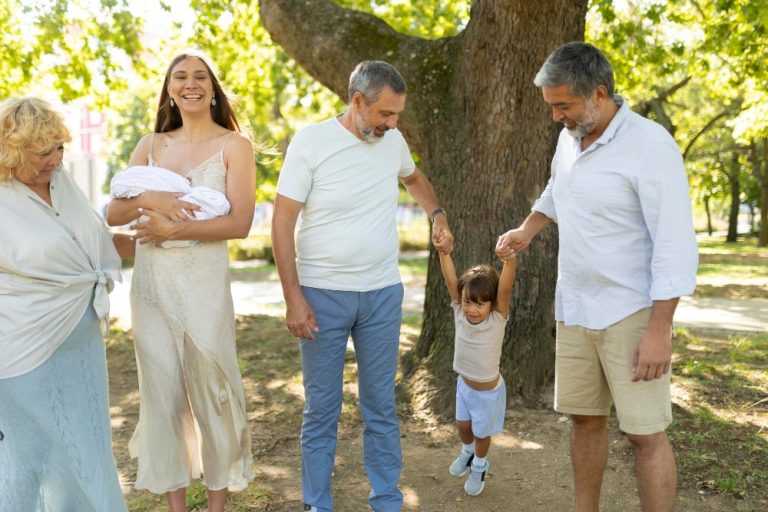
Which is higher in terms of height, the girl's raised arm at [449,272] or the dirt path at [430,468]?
the girl's raised arm at [449,272]

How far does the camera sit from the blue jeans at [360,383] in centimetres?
372

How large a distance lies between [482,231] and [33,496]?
3353 millimetres

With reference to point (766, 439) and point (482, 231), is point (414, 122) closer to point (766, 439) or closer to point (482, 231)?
point (482, 231)

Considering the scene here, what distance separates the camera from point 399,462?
3.89 meters

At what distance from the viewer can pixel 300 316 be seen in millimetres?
3590

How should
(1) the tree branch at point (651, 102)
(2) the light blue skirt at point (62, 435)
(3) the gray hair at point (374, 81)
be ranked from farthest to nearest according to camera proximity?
(1) the tree branch at point (651, 102) → (3) the gray hair at point (374, 81) → (2) the light blue skirt at point (62, 435)

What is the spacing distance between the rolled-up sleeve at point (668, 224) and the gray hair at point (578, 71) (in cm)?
36

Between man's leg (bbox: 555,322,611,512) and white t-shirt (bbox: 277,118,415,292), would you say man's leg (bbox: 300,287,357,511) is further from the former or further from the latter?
man's leg (bbox: 555,322,611,512)

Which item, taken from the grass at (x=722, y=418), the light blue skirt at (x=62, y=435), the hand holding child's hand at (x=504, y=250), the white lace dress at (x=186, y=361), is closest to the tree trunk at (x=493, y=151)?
the grass at (x=722, y=418)

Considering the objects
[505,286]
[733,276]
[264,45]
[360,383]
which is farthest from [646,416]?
[733,276]

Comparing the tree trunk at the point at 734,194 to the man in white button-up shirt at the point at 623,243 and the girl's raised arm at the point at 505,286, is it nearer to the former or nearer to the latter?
the girl's raised arm at the point at 505,286

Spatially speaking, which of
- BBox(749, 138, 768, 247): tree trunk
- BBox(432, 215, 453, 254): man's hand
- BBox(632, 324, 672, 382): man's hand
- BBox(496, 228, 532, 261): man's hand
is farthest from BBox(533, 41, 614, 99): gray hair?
BBox(749, 138, 768, 247): tree trunk

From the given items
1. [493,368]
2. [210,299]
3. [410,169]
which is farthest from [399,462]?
[410,169]

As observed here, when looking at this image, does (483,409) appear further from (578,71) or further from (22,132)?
(22,132)
